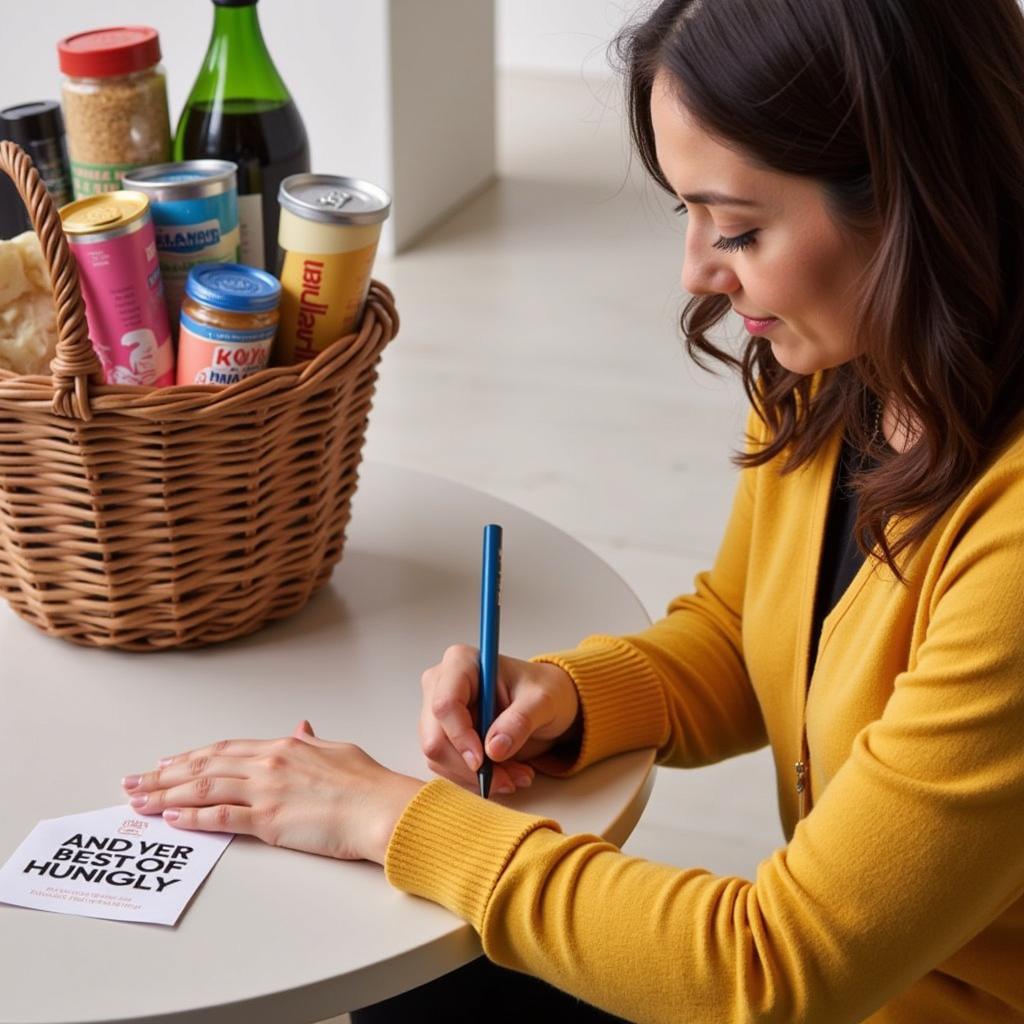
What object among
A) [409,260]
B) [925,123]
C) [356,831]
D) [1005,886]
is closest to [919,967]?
[1005,886]

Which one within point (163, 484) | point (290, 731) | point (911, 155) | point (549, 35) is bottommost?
point (549, 35)

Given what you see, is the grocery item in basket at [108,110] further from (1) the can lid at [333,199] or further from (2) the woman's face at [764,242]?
(2) the woman's face at [764,242]

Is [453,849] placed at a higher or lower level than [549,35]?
higher

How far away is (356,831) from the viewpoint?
0.82 m

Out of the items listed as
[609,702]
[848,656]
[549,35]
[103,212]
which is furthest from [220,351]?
[549,35]

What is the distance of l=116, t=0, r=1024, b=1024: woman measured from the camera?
76 centimetres

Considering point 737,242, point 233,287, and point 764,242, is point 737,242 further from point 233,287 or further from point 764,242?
point 233,287

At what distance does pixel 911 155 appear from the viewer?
0.77 meters

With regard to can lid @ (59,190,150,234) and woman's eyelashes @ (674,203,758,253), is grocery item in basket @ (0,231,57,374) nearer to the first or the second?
can lid @ (59,190,150,234)

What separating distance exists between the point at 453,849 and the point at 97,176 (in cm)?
58

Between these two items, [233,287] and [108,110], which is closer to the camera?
[233,287]

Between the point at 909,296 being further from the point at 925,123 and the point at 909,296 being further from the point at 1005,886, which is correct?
the point at 1005,886

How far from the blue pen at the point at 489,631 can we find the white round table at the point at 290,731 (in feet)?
0.16

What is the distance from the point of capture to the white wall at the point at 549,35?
516 centimetres
